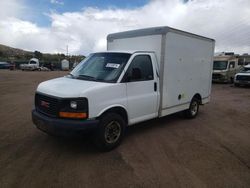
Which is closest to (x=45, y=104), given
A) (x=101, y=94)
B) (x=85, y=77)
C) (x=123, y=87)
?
(x=85, y=77)

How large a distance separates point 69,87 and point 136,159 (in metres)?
1.89

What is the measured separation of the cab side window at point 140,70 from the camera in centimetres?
458

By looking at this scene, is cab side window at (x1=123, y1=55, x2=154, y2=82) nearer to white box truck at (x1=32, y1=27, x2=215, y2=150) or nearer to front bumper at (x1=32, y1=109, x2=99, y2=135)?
white box truck at (x1=32, y1=27, x2=215, y2=150)

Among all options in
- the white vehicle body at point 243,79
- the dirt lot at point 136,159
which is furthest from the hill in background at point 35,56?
the dirt lot at point 136,159

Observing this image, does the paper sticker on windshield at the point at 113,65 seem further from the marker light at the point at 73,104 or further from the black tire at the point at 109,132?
the marker light at the point at 73,104

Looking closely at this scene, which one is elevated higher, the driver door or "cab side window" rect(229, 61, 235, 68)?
"cab side window" rect(229, 61, 235, 68)

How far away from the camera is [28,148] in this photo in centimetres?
439

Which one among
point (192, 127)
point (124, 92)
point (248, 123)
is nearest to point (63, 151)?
point (124, 92)

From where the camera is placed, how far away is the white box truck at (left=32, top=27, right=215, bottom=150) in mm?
3865

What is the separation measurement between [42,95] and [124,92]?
5.55ft

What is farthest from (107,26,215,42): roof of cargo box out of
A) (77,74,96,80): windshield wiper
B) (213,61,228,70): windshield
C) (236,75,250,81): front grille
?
(213,61,228,70): windshield

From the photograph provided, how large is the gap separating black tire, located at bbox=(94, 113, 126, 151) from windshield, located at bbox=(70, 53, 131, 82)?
0.80 meters

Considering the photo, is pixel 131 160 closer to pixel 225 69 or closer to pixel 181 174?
A: pixel 181 174

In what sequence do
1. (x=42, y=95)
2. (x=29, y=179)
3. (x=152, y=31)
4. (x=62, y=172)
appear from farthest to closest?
1. (x=152, y=31)
2. (x=42, y=95)
3. (x=62, y=172)
4. (x=29, y=179)
